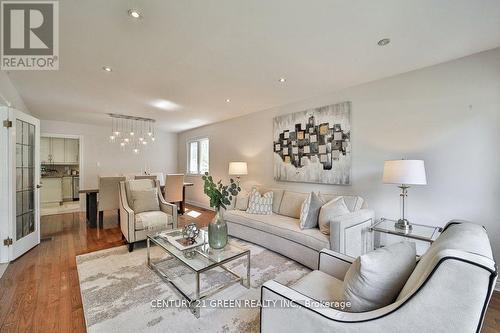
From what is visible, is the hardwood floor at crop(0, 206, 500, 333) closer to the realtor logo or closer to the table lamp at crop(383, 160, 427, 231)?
the table lamp at crop(383, 160, 427, 231)

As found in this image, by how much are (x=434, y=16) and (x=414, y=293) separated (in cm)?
203

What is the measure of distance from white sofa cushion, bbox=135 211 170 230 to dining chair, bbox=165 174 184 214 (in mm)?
1503

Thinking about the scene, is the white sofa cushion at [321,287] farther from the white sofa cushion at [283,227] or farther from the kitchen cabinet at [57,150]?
the kitchen cabinet at [57,150]

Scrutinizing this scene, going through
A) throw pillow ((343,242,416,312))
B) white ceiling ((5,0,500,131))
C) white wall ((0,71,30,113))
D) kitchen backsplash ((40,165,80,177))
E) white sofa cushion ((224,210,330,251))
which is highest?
white ceiling ((5,0,500,131))

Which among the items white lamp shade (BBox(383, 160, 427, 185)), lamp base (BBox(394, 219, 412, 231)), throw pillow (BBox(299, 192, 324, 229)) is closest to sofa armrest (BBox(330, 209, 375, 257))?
lamp base (BBox(394, 219, 412, 231))

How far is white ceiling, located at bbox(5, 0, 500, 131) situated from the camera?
161 centimetres

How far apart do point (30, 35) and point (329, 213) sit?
3483 mm

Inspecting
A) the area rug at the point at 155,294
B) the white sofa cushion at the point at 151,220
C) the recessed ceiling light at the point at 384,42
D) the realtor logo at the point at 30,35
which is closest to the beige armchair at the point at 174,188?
the white sofa cushion at the point at 151,220

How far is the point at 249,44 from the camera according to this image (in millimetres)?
2070

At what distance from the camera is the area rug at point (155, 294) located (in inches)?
65.1

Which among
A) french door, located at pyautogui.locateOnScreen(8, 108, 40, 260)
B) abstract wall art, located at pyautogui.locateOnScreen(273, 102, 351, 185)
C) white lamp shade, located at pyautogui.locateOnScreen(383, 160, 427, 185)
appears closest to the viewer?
white lamp shade, located at pyautogui.locateOnScreen(383, 160, 427, 185)

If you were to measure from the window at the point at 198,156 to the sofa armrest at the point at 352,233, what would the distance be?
14.3 ft

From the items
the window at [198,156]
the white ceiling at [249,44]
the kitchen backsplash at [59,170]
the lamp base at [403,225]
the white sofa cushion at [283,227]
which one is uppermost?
the white ceiling at [249,44]

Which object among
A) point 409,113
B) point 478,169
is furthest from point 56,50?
point 478,169
